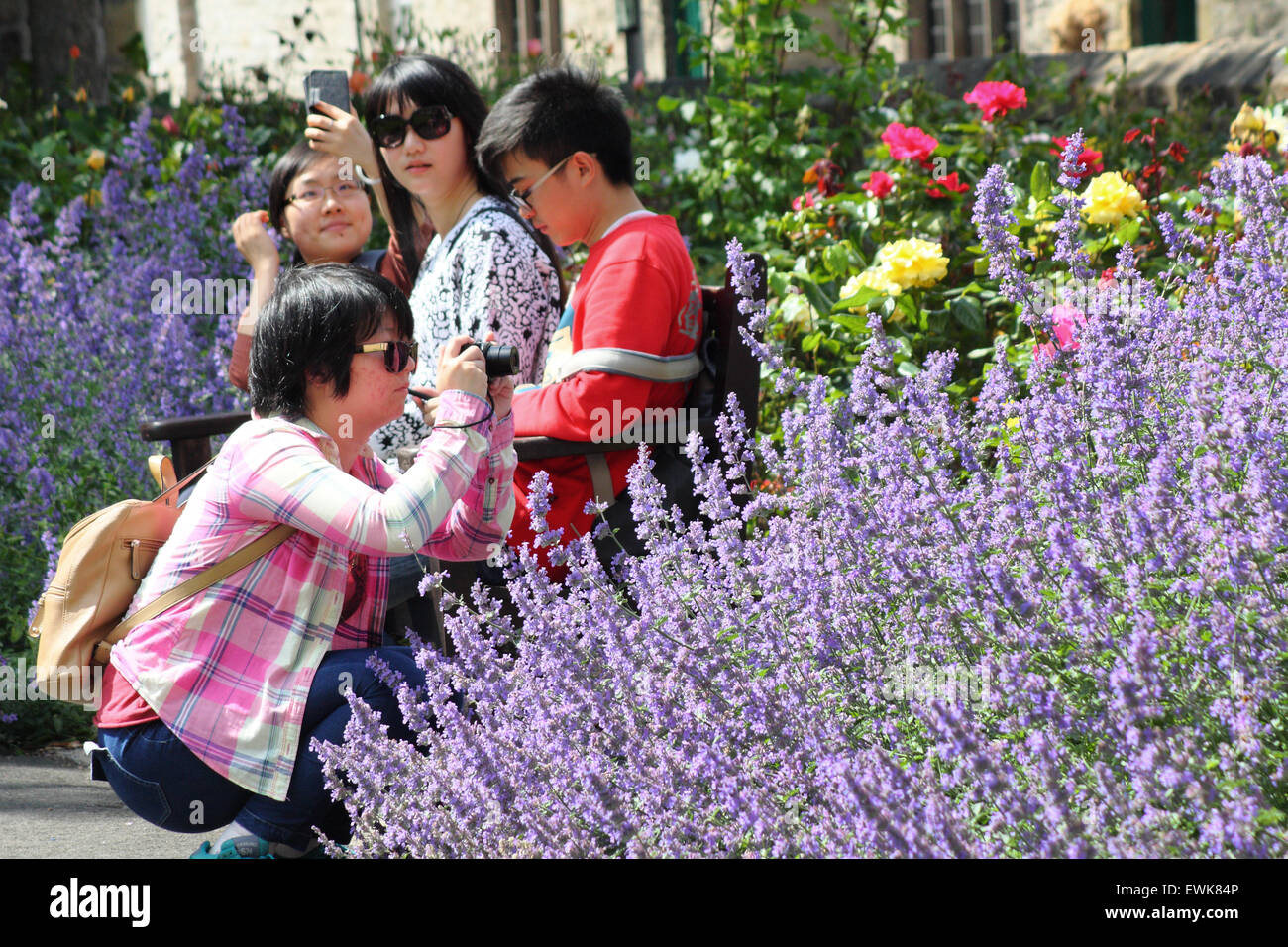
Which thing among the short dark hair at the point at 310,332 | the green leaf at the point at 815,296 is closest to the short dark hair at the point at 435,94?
the green leaf at the point at 815,296

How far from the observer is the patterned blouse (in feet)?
11.7

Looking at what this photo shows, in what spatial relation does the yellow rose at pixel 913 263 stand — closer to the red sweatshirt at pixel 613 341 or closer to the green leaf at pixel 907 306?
the green leaf at pixel 907 306

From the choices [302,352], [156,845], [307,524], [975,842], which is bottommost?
[156,845]

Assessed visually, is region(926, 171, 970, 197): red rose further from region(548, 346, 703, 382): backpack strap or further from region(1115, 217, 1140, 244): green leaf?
region(548, 346, 703, 382): backpack strap

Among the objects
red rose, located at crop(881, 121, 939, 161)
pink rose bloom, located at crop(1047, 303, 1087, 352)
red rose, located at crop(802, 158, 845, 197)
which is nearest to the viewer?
pink rose bloom, located at crop(1047, 303, 1087, 352)

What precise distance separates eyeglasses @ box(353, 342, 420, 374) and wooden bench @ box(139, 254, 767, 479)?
18.7 inches

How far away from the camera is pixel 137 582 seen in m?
2.73

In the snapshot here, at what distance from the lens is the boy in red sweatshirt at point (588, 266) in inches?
126

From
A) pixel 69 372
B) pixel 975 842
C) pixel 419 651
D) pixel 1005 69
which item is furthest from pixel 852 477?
pixel 1005 69

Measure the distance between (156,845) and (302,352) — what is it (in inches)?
54.4

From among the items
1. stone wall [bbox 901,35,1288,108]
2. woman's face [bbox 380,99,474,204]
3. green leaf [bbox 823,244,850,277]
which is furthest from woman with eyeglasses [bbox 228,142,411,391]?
stone wall [bbox 901,35,1288,108]

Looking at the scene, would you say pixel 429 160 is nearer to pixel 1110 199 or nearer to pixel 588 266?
pixel 588 266

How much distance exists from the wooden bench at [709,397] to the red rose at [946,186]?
1.19 metres
